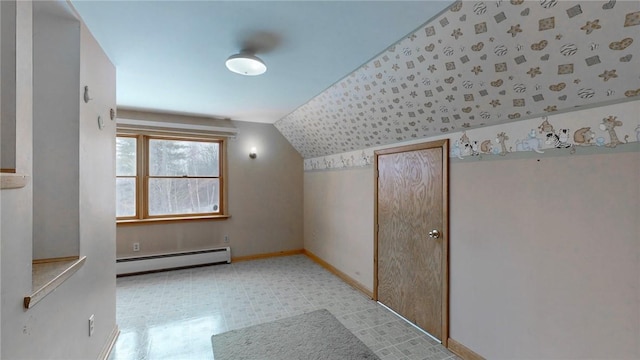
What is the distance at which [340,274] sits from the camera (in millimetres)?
3939

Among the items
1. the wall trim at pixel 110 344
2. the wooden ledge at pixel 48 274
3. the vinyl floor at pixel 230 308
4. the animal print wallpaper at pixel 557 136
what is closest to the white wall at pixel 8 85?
the wooden ledge at pixel 48 274

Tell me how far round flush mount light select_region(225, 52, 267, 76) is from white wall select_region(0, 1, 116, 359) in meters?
0.91

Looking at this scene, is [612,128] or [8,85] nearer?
[8,85]

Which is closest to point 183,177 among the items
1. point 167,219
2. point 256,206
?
point 167,219

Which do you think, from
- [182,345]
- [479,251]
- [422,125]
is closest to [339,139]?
[422,125]

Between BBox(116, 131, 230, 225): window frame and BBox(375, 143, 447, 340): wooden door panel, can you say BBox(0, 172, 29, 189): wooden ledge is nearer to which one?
BBox(375, 143, 447, 340): wooden door panel

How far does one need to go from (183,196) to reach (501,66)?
4.39m

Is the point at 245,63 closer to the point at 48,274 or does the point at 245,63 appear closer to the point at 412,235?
the point at 48,274

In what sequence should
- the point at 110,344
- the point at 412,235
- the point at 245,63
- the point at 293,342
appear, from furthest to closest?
the point at 412,235, the point at 293,342, the point at 110,344, the point at 245,63

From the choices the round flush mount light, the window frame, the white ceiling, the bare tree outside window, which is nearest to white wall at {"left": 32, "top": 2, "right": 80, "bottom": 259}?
the white ceiling

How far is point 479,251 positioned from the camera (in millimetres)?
2088

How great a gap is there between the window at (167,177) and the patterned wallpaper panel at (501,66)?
2.85 meters

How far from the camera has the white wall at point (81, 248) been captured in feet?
3.52

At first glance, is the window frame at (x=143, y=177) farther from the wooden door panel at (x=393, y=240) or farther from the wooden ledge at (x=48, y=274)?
the wooden door panel at (x=393, y=240)
